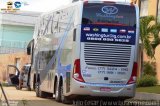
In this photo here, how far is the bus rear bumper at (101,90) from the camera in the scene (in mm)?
20078

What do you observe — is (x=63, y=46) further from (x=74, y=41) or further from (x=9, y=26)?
(x=9, y=26)

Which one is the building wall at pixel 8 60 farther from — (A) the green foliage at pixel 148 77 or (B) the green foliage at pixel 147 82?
(B) the green foliage at pixel 147 82

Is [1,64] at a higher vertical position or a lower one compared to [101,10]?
lower

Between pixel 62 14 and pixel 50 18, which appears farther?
pixel 50 18

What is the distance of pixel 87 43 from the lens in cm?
2016

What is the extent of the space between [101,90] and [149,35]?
1189cm

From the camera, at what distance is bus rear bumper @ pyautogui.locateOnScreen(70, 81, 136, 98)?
20078 millimetres

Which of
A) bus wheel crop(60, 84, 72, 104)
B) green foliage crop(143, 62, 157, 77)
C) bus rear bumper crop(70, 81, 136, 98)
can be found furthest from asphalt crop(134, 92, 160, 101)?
green foliage crop(143, 62, 157, 77)

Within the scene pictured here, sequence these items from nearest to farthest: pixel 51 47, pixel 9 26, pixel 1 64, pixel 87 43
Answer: pixel 87 43 → pixel 51 47 → pixel 1 64 → pixel 9 26

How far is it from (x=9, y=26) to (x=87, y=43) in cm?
5273

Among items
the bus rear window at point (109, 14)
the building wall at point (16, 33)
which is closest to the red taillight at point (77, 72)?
the bus rear window at point (109, 14)

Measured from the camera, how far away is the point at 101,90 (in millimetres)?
20094

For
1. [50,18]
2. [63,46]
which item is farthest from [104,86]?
[50,18]

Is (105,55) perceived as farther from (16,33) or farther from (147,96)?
(16,33)
